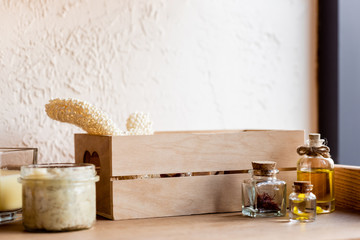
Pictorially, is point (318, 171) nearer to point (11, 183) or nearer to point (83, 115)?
point (83, 115)

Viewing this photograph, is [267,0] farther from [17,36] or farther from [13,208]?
[13,208]

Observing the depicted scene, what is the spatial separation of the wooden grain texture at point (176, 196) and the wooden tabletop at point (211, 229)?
0.02m

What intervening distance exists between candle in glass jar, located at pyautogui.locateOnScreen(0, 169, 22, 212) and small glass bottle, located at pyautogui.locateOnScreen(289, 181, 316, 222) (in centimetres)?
50

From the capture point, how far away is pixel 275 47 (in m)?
1.46

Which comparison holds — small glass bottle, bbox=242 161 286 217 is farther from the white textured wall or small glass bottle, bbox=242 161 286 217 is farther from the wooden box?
the white textured wall

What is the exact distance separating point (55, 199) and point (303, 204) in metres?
0.45

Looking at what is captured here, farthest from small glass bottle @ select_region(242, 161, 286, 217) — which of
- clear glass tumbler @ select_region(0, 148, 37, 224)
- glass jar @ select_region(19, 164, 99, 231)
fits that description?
clear glass tumbler @ select_region(0, 148, 37, 224)

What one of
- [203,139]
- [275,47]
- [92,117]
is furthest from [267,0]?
[92,117]

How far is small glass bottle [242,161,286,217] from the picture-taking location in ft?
3.27

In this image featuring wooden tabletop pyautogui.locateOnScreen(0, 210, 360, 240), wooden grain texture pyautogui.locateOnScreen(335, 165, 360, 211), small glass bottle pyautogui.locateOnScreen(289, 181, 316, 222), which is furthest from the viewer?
wooden grain texture pyautogui.locateOnScreen(335, 165, 360, 211)

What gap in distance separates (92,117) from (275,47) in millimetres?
668

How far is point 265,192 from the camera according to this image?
3.27 ft

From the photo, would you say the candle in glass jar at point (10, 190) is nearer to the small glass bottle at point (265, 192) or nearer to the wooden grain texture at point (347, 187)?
the small glass bottle at point (265, 192)

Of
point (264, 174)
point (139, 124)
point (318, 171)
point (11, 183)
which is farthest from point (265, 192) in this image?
point (11, 183)
